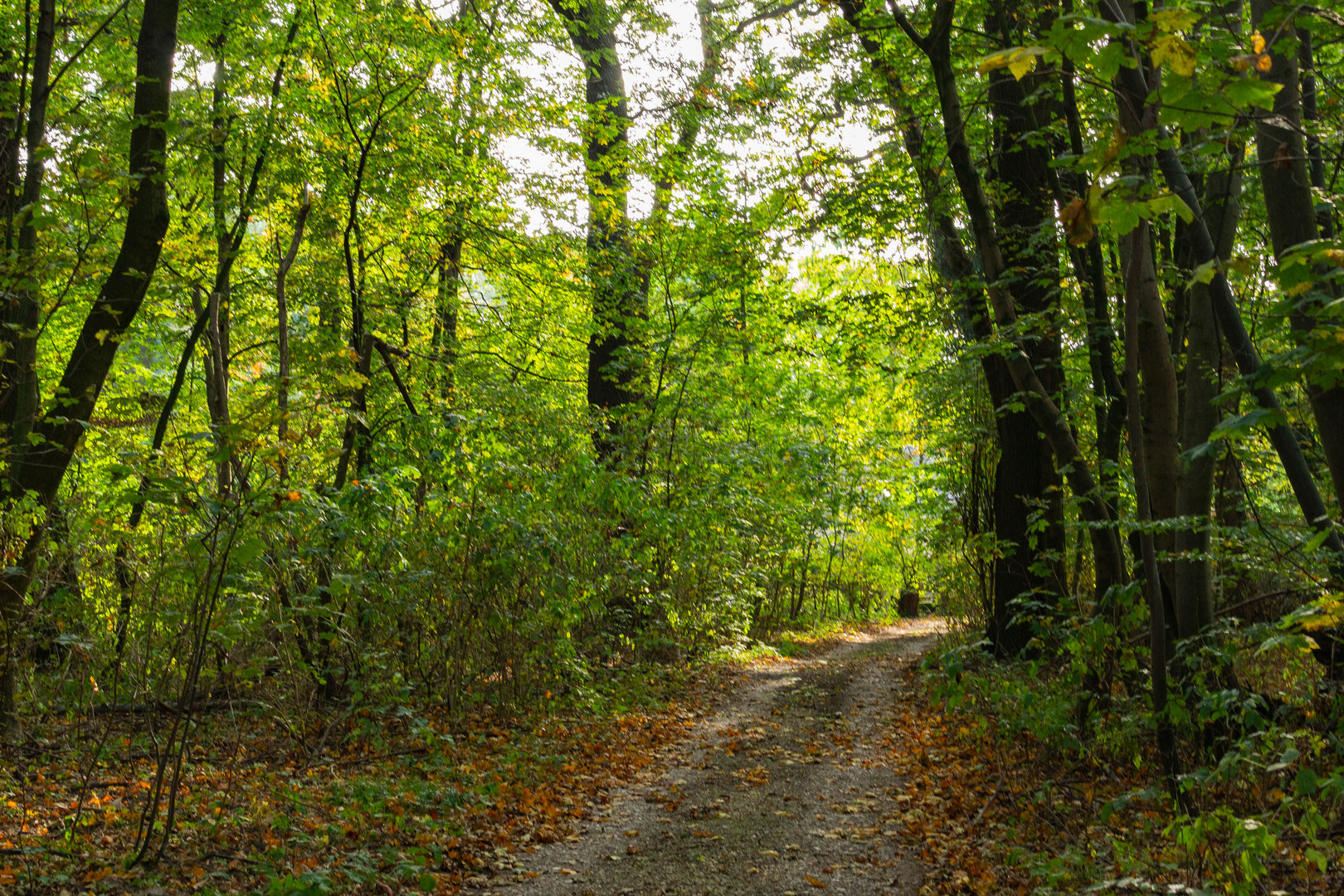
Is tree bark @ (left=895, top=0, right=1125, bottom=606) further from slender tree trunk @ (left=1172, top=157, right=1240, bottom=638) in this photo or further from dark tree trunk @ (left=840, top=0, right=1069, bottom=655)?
slender tree trunk @ (left=1172, top=157, right=1240, bottom=638)

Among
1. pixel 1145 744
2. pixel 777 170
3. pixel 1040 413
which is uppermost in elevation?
pixel 777 170

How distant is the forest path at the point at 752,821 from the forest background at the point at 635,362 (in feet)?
3.87

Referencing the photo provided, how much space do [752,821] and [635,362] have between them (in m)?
7.99

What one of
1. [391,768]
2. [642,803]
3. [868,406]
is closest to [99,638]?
[391,768]

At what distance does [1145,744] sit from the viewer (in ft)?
20.3

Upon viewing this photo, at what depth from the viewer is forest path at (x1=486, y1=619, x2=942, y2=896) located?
16.1ft

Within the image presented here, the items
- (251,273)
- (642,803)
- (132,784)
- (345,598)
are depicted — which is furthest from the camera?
(251,273)

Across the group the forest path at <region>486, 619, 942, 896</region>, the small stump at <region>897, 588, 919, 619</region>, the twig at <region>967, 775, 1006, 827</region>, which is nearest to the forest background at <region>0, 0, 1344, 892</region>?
the twig at <region>967, 775, 1006, 827</region>

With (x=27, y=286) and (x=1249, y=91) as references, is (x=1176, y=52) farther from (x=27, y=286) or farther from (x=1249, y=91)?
(x=27, y=286)

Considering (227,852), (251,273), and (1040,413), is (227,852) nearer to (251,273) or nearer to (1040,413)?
(1040,413)

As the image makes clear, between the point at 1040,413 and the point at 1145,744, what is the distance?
2.46m

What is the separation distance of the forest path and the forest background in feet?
3.87

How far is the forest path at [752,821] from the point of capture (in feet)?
16.1

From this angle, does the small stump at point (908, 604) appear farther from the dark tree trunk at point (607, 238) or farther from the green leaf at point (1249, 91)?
the green leaf at point (1249, 91)
